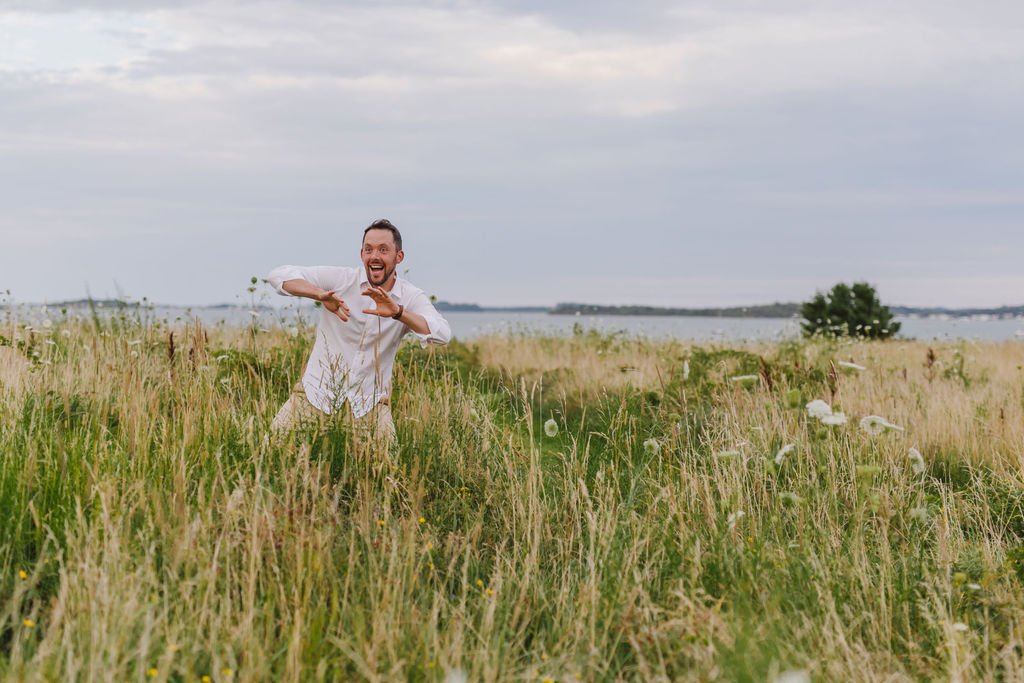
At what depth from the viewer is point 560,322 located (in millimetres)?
16953

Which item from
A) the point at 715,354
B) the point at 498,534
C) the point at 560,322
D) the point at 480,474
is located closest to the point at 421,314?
the point at 480,474

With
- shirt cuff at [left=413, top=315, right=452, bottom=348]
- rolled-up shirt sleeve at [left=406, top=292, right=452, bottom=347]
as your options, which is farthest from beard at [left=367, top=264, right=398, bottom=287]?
shirt cuff at [left=413, top=315, right=452, bottom=348]

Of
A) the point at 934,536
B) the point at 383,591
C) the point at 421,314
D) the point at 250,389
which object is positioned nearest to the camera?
the point at 383,591

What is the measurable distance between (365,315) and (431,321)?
63 centimetres

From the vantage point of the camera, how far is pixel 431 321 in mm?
5684

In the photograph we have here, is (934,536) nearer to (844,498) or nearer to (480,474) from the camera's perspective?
(844,498)

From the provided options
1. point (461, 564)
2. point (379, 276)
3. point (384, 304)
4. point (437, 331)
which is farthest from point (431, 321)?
point (461, 564)

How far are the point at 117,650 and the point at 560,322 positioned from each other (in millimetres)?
14420

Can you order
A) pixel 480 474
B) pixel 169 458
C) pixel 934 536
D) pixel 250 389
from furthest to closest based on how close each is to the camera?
pixel 250 389 < pixel 480 474 < pixel 934 536 < pixel 169 458

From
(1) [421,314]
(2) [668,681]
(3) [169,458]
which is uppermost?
(1) [421,314]

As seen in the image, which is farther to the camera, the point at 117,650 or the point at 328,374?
the point at 328,374

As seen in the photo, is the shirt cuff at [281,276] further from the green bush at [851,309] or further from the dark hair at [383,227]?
the green bush at [851,309]

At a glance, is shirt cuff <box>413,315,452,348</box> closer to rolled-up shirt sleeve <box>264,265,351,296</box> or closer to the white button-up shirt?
the white button-up shirt

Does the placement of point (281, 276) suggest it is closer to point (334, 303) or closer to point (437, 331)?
point (334, 303)
